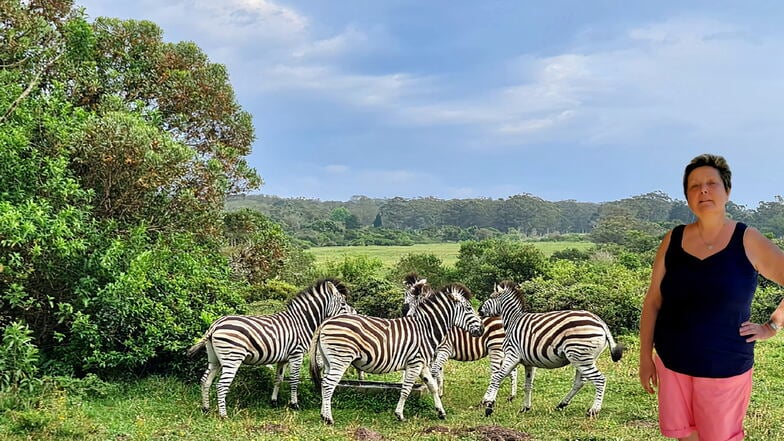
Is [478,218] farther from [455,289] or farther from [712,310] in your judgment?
[712,310]

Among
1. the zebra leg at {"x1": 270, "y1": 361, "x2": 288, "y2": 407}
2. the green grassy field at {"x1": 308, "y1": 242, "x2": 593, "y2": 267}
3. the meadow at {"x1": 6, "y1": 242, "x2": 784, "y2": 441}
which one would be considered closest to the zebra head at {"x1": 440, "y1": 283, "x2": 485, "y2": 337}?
the meadow at {"x1": 6, "y1": 242, "x2": 784, "y2": 441}

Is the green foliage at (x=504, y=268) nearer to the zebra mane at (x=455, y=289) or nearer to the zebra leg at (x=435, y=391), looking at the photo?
the zebra mane at (x=455, y=289)

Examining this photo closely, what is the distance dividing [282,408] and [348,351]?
1.52m

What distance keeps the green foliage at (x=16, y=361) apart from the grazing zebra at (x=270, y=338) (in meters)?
1.92

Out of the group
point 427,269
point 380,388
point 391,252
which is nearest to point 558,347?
point 380,388

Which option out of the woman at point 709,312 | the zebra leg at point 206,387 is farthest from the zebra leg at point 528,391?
the woman at point 709,312

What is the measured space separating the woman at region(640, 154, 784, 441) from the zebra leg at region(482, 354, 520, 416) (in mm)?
4602

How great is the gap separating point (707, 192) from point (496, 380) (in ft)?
17.5

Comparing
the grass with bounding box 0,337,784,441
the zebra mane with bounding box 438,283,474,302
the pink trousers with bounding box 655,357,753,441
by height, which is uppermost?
the zebra mane with bounding box 438,283,474,302

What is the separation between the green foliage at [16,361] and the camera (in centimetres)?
740

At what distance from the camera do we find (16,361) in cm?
757

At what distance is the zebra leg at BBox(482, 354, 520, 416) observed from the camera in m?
8.14

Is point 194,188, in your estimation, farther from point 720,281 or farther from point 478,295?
point 478,295

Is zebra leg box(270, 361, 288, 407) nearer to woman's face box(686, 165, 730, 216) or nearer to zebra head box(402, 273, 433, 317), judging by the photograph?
zebra head box(402, 273, 433, 317)
